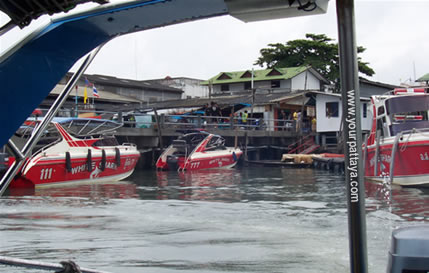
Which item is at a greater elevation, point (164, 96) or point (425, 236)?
point (164, 96)

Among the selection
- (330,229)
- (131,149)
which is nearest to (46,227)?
(330,229)

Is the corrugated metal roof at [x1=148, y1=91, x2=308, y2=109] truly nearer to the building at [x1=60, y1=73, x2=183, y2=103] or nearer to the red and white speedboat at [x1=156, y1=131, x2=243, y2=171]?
the red and white speedboat at [x1=156, y1=131, x2=243, y2=171]

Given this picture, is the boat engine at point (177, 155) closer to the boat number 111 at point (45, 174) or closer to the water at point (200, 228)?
the boat number 111 at point (45, 174)

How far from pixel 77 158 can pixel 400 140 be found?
1059 centimetres

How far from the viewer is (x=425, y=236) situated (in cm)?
213

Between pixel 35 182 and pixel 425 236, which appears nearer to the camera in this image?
pixel 425 236

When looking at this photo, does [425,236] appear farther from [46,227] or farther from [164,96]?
[164,96]

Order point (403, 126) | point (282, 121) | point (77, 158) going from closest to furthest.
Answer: point (403, 126) → point (77, 158) → point (282, 121)

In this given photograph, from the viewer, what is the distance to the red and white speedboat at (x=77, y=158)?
16172mm

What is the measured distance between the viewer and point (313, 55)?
46688 mm

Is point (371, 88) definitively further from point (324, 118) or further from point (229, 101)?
point (229, 101)

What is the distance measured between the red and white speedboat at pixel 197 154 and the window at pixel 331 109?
7.83 m

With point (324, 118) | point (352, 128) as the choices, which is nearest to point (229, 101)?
point (324, 118)

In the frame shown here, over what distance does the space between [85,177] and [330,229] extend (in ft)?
40.0
